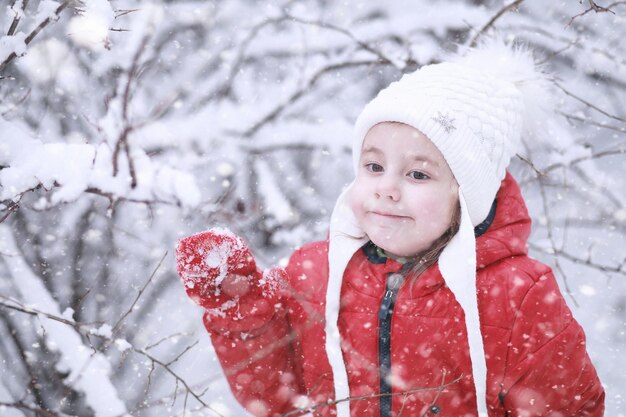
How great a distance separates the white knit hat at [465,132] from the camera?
1985 mm

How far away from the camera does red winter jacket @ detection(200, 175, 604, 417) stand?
6.53 feet

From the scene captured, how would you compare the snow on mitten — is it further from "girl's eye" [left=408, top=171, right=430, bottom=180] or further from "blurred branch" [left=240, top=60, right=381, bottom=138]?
"blurred branch" [left=240, top=60, right=381, bottom=138]

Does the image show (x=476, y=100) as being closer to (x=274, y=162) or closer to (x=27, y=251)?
(x=274, y=162)

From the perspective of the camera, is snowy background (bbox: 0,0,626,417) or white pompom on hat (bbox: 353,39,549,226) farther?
snowy background (bbox: 0,0,626,417)

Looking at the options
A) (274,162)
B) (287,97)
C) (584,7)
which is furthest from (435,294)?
(584,7)

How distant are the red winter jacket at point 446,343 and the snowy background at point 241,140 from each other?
655 millimetres

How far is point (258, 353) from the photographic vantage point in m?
2.18

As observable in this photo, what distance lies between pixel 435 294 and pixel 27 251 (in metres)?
2.74

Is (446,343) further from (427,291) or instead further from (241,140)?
(241,140)

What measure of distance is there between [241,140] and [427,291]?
5.58 ft

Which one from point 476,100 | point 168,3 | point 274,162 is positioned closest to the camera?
point 476,100

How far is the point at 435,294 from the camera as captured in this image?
82.3 inches

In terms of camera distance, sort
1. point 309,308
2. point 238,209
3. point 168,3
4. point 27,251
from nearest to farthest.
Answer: point 309,308
point 238,209
point 27,251
point 168,3

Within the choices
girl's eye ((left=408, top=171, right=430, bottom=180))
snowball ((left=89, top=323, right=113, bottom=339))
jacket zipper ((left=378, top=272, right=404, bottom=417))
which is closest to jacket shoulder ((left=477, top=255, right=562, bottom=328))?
jacket zipper ((left=378, top=272, right=404, bottom=417))
